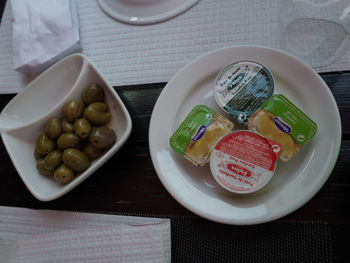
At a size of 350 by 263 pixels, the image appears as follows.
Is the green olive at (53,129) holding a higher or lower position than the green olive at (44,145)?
higher

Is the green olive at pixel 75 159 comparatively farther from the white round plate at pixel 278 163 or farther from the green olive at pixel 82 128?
the white round plate at pixel 278 163

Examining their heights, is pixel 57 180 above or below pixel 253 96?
below

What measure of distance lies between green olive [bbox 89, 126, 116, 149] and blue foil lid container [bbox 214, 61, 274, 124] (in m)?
0.21

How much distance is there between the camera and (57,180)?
1.97 feet

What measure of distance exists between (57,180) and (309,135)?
0.45 m

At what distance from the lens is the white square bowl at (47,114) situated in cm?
58

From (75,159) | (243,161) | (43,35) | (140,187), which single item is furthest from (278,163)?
(43,35)

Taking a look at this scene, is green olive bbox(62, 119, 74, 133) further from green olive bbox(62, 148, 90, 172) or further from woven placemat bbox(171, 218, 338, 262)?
woven placemat bbox(171, 218, 338, 262)

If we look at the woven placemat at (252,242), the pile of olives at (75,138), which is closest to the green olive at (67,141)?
the pile of olives at (75,138)

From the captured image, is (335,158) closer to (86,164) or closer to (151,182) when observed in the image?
(151,182)

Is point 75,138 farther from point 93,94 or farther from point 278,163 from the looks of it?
point 278,163

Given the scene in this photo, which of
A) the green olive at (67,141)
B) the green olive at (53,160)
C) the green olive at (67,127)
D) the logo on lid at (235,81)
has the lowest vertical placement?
the green olive at (53,160)

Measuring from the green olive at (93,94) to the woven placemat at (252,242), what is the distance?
0.90 ft

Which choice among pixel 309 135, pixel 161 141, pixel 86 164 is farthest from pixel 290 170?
Answer: pixel 86 164
